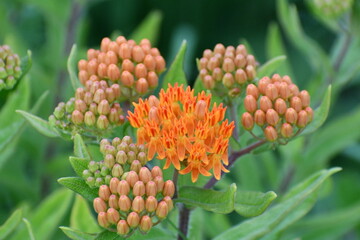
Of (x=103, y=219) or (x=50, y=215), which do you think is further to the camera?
(x=50, y=215)

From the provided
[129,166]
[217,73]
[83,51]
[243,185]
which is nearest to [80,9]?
[83,51]

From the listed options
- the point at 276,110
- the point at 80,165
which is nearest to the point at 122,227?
the point at 80,165

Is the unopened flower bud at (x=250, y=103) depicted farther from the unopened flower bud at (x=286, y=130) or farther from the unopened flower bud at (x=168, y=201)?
the unopened flower bud at (x=168, y=201)

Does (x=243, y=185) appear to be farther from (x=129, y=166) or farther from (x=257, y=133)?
(x=129, y=166)

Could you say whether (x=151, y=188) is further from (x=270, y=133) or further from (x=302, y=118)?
(x=302, y=118)

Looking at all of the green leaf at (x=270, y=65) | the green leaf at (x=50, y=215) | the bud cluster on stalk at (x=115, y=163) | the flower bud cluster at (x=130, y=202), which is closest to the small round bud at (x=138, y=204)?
the flower bud cluster at (x=130, y=202)

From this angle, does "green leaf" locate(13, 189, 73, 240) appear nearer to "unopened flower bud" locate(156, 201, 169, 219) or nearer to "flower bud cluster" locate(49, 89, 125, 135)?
"flower bud cluster" locate(49, 89, 125, 135)
